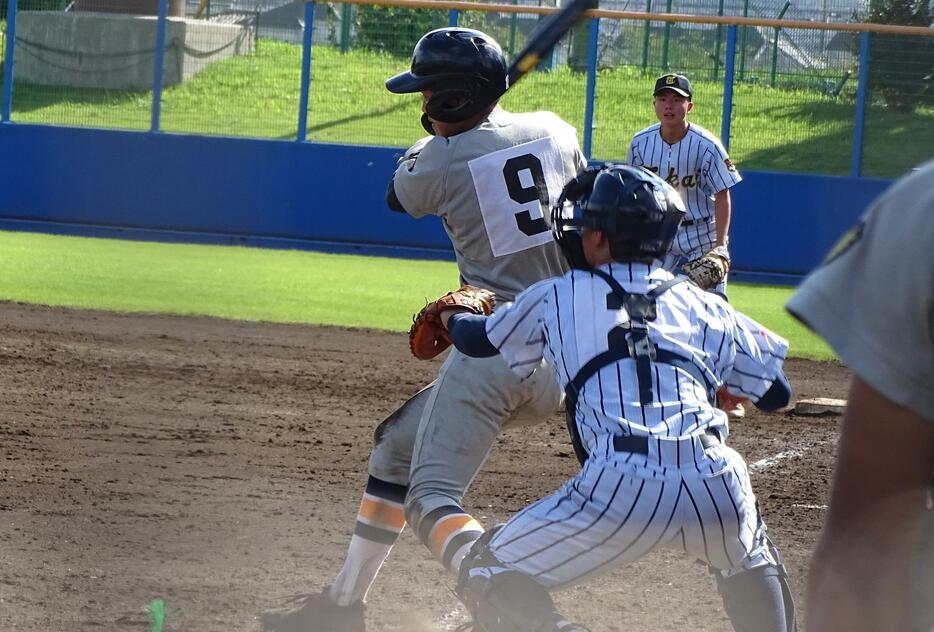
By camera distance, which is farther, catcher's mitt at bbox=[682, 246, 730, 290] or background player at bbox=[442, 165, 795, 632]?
catcher's mitt at bbox=[682, 246, 730, 290]

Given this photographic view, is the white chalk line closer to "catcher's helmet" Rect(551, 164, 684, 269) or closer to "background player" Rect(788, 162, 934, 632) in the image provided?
"catcher's helmet" Rect(551, 164, 684, 269)

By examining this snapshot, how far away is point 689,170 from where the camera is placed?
816cm

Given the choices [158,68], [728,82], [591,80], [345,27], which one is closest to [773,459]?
[728,82]

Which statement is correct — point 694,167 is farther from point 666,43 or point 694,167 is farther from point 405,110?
point 405,110

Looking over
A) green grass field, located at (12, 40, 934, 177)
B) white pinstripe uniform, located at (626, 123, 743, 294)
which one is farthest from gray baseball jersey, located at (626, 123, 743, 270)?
green grass field, located at (12, 40, 934, 177)

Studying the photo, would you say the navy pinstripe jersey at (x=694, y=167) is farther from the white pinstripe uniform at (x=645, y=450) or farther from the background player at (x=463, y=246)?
the white pinstripe uniform at (x=645, y=450)

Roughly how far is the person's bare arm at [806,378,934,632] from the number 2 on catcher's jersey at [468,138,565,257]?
2.10 m

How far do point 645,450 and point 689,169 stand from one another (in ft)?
18.8

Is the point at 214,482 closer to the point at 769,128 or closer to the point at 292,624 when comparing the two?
the point at 292,624

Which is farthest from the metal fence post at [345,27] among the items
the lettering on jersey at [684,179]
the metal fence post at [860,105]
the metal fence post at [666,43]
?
the lettering on jersey at [684,179]

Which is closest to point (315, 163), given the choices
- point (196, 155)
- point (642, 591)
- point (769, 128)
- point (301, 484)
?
point (196, 155)

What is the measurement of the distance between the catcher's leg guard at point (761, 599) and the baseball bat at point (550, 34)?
6.74ft

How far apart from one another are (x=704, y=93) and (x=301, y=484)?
11451 millimetres

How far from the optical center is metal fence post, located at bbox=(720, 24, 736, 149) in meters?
15.2
